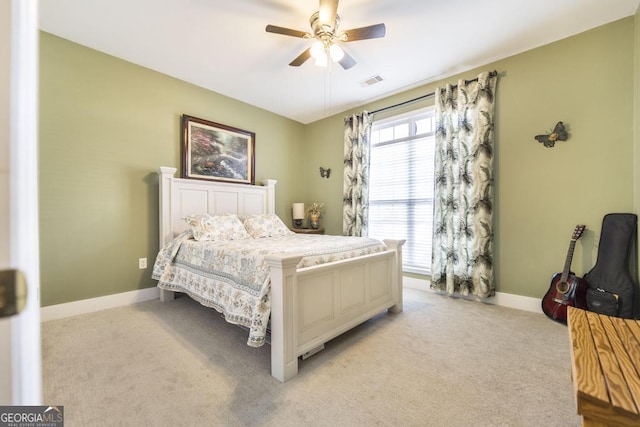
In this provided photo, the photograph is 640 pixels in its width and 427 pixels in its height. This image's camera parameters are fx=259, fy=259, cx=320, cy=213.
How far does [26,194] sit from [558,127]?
3614 mm

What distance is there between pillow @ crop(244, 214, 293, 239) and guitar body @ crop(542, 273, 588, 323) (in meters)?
2.90

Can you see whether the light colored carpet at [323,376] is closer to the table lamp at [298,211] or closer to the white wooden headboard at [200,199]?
the white wooden headboard at [200,199]

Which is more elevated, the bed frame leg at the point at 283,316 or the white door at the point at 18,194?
the white door at the point at 18,194

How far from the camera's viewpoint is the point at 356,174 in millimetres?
3996

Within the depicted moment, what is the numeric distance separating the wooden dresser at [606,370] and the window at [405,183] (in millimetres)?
2300

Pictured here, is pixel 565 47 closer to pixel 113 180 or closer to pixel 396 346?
pixel 396 346

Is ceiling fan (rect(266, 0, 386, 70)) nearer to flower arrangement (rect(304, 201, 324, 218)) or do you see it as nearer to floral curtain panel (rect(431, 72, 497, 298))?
floral curtain panel (rect(431, 72, 497, 298))

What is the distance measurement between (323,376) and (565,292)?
2.36 metres

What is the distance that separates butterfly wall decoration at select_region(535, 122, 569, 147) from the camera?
254cm

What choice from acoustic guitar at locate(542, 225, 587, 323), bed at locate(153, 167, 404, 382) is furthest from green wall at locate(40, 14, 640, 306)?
bed at locate(153, 167, 404, 382)

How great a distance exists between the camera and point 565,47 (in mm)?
2555

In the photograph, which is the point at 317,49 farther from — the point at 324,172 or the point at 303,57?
the point at 324,172

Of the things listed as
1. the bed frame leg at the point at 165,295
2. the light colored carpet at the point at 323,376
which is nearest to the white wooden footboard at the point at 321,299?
the light colored carpet at the point at 323,376

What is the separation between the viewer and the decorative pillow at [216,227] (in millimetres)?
2812
